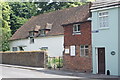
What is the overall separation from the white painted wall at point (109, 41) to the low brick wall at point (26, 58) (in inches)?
339

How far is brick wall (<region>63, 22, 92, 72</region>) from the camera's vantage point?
24422 mm

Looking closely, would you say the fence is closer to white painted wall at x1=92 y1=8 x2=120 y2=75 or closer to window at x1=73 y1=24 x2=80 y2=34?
window at x1=73 y1=24 x2=80 y2=34

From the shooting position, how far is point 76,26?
26.2 metres

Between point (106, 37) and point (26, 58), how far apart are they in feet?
48.8

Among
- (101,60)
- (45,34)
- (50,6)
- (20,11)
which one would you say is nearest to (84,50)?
(101,60)

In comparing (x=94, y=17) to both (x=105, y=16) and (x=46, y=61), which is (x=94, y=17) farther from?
(x=46, y=61)

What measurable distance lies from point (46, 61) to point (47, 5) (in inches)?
1197

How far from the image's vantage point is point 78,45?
25656 mm

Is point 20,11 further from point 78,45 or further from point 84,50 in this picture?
point 84,50

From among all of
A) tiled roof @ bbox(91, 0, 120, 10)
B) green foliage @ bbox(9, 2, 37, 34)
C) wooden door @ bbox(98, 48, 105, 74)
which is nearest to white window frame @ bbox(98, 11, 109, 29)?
tiled roof @ bbox(91, 0, 120, 10)

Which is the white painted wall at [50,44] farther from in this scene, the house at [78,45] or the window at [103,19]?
the window at [103,19]

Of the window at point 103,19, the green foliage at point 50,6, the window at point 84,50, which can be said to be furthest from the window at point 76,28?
the green foliage at point 50,6

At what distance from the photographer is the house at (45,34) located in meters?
37.4

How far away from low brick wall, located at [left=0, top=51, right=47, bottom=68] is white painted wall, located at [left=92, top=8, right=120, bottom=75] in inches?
339
